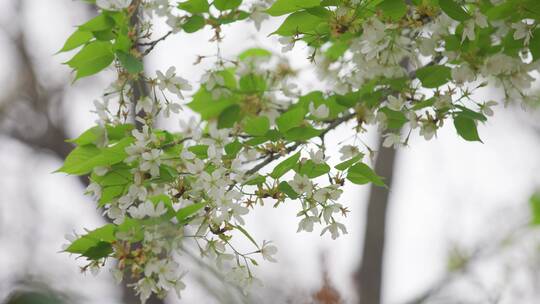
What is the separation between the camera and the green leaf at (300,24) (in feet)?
3.45

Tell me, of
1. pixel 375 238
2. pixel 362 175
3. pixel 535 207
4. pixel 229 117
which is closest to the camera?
pixel 362 175

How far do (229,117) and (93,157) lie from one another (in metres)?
0.32

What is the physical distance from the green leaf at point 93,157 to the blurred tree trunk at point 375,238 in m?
1.79

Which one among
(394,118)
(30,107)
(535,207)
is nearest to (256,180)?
Answer: (394,118)

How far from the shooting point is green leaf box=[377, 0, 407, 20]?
101 cm

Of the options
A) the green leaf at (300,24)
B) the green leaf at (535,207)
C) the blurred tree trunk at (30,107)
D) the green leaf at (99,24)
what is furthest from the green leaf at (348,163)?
the blurred tree trunk at (30,107)

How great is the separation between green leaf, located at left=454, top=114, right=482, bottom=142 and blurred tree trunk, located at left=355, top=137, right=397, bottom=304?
5.34ft

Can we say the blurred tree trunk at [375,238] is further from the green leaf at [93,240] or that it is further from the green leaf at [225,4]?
the green leaf at [93,240]

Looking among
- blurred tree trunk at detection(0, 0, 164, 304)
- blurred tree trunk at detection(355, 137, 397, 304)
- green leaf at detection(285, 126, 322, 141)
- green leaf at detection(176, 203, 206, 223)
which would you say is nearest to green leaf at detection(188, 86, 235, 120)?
green leaf at detection(285, 126, 322, 141)

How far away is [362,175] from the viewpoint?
1042 millimetres

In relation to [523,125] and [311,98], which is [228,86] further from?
[523,125]

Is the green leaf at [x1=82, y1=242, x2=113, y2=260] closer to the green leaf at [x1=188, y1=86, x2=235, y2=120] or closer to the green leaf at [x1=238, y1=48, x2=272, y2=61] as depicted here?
the green leaf at [x1=188, y1=86, x2=235, y2=120]

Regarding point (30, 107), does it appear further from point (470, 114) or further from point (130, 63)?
point (470, 114)

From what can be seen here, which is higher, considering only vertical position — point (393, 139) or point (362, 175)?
point (393, 139)
